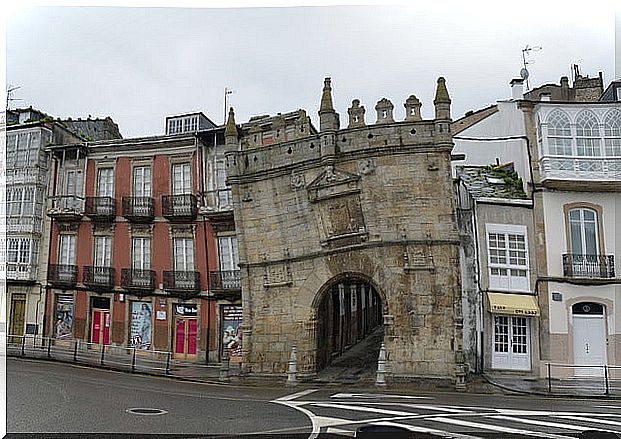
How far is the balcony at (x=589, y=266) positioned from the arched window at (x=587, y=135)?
1.59 meters

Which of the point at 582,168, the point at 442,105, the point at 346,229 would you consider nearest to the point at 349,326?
the point at 346,229

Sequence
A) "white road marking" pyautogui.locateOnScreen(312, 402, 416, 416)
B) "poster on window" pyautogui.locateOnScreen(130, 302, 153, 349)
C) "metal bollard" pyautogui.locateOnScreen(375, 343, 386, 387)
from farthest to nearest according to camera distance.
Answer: "poster on window" pyautogui.locateOnScreen(130, 302, 153, 349)
"metal bollard" pyautogui.locateOnScreen(375, 343, 386, 387)
"white road marking" pyautogui.locateOnScreen(312, 402, 416, 416)

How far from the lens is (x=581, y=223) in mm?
10227

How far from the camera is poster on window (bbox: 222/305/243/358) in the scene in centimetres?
1059

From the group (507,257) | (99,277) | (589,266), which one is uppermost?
(507,257)

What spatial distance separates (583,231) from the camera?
33.4 feet

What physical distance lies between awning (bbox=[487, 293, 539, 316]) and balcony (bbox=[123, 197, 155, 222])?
558cm

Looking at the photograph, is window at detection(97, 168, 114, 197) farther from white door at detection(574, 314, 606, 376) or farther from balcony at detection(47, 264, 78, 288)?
white door at detection(574, 314, 606, 376)

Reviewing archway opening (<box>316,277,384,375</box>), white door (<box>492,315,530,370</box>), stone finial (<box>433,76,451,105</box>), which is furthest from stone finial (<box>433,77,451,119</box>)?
white door (<box>492,315,530,370</box>)

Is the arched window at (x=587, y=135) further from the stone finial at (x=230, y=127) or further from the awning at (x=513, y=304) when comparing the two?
the stone finial at (x=230, y=127)

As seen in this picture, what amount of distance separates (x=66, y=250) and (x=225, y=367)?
10.7ft

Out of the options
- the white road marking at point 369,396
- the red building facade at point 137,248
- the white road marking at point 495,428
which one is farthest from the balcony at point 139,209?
the white road marking at point 495,428

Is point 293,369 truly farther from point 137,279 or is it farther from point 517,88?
point 517,88

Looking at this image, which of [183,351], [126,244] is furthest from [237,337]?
[126,244]
